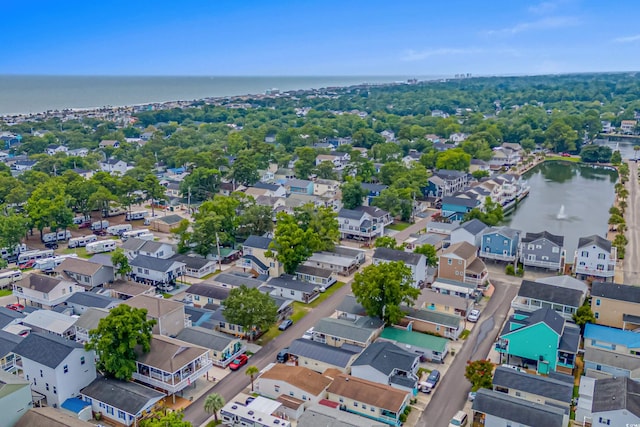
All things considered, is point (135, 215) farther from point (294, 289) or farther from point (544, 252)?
point (544, 252)

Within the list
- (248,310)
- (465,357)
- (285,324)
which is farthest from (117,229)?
(465,357)

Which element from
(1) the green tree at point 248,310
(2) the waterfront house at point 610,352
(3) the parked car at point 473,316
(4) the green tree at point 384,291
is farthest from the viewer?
(3) the parked car at point 473,316

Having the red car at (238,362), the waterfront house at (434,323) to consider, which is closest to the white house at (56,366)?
the red car at (238,362)

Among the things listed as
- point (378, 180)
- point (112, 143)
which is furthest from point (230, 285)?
point (112, 143)

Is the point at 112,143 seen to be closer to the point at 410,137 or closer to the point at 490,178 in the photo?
the point at 410,137

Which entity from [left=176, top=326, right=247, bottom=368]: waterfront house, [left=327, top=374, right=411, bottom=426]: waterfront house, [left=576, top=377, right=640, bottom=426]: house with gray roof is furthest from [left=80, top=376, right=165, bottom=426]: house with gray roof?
[left=576, top=377, right=640, bottom=426]: house with gray roof

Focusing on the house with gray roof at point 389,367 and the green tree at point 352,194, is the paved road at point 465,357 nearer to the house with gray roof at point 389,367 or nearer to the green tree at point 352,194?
the house with gray roof at point 389,367
